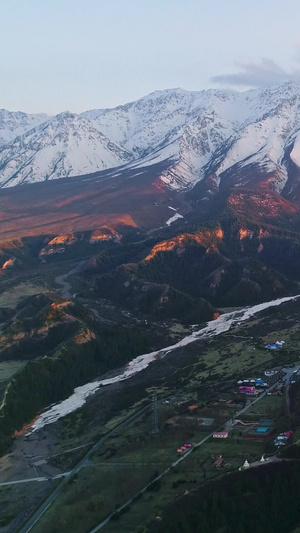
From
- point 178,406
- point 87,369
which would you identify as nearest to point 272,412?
point 178,406

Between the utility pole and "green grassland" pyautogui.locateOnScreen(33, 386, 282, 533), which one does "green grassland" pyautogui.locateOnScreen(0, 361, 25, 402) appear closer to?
the utility pole

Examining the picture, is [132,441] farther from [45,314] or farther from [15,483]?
[45,314]

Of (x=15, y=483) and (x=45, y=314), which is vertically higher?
(x=45, y=314)

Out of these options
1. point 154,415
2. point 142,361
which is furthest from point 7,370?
point 154,415

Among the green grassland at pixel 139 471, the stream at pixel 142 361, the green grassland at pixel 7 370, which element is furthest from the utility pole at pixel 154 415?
the green grassland at pixel 7 370

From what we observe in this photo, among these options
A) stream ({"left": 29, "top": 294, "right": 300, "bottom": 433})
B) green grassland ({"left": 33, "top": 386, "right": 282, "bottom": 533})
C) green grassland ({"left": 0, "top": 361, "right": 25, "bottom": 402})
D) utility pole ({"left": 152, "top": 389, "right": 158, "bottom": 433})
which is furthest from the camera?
green grassland ({"left": 0, "top": 361, "right": 25, "bottom": 402})

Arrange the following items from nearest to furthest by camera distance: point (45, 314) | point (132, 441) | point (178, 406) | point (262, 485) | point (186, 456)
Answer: point (262, 485)
point (186, 456)
point (132, 441)
point (178, 406)
point (45, 314)

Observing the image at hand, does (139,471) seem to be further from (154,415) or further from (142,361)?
(142,361)

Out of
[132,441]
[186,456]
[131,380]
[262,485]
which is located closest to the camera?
[262,485]

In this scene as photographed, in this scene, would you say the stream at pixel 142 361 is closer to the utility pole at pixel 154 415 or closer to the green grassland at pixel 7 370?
the green grassland at pixel 7 370

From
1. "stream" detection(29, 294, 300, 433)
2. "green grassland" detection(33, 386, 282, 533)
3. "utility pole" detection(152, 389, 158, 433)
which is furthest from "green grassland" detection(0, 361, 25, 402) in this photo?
"green grassland" detection(33, 386, 282, 533)

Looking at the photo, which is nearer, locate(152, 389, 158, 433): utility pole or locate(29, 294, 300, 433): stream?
locate(152, 389, 158, 433): utility pole
